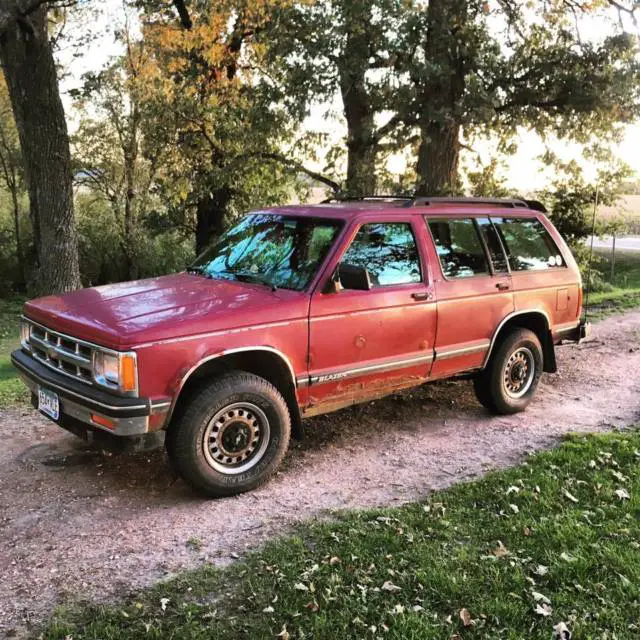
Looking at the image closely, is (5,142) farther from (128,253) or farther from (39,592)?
(39,592)

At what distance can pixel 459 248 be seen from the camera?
5902 millimetres

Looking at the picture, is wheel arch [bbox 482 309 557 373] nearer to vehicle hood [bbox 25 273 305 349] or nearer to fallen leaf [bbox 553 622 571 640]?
vehicle hood [bbox 25 273 305 349]

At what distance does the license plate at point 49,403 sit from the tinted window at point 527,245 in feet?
13.7

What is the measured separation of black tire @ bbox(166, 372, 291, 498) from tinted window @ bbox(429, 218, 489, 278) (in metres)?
2.05

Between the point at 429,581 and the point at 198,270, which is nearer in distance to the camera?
the point at 429,581

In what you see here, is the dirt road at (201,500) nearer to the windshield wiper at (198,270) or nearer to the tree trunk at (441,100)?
the windshield wiper at (198,270)

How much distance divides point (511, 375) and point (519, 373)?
0.12 metres

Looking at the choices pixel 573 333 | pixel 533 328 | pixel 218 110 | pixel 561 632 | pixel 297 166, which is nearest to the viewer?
pixel 561 632

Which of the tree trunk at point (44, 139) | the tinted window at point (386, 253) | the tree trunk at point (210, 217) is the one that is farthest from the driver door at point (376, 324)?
the tree trunk at point (210, 217)

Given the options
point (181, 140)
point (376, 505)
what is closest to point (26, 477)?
point (376, 505)

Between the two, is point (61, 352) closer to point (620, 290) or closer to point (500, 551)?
point (500, 551)

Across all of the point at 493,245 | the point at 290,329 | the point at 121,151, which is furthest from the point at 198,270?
the point at 121,151

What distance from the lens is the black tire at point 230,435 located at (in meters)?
4.31

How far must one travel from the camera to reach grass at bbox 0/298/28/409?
22.8 feet
